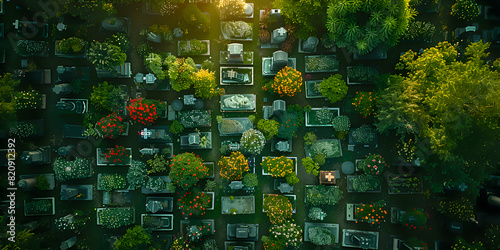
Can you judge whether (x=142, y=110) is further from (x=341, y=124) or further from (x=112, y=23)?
(x=341, y=124)

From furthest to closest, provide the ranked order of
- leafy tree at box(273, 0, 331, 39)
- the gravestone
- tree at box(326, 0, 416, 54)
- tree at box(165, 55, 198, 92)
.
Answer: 1. the gravestone
2. tree at box(165, 55, 198, 92)
3. leafy tree at box(273, 0, 331, 39)
4. tree at box(326, 0, 416, 54)

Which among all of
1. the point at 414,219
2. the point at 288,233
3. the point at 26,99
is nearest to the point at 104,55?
the point at 26,99

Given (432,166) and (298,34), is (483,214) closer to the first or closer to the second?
(432,166)

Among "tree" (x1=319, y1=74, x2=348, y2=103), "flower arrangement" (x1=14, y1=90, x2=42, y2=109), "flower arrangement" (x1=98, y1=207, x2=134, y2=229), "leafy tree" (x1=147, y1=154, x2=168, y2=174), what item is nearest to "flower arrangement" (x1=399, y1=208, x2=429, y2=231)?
"tree" (x1=319, y1=74, x2=348, y2=103)

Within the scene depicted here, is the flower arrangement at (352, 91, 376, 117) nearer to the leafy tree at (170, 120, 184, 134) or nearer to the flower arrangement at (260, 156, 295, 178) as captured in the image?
the flower arrangement at (260, 156, 295, 178)

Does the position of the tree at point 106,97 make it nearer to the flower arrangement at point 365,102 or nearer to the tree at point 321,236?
the tree at point 321,236

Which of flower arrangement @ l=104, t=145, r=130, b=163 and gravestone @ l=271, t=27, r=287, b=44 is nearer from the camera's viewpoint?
gravestone @ l=271, t=27, r=287, b=44

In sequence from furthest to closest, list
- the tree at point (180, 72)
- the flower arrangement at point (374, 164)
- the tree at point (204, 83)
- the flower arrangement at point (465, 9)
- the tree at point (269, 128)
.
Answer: the flower arrangement at point (465, 9) → the tree at point (269, 128) → the flower arrangement at point (374, 164) → the tree at point (180, 72) → the tree at point (204, 83)

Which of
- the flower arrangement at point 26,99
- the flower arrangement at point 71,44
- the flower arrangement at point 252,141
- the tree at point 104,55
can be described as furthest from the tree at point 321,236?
the flower arrangement at point 26,99
